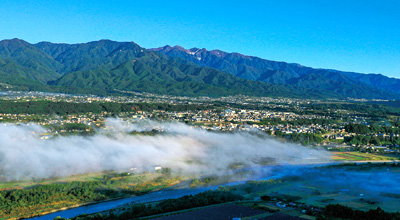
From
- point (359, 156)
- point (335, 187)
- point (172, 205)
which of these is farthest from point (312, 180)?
point (359, 156)

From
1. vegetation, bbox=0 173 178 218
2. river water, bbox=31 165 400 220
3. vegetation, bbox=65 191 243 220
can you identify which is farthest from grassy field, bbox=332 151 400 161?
vegetation, bbox=65 191 243 220

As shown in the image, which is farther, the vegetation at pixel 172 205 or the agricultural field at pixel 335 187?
the agricultural field at pixel 335 187

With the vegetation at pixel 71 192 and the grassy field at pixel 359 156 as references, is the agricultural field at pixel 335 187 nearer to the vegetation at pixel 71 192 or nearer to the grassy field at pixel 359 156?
the grassy field at pixel 359 156

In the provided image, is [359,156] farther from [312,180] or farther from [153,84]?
[153,84]

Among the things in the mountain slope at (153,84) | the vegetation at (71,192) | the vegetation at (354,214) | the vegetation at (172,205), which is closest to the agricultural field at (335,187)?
the vegetation at (172,205)

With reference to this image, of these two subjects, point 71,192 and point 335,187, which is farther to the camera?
point 335,187

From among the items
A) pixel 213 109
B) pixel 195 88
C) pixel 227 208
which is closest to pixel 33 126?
pixel 227 208

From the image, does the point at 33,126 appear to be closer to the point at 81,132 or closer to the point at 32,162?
the point at 81,132

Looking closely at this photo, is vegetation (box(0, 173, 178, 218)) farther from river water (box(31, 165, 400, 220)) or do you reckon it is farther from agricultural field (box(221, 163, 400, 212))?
agricultural field (box(221, 163, 400, 212))
